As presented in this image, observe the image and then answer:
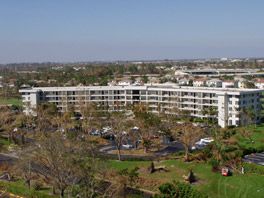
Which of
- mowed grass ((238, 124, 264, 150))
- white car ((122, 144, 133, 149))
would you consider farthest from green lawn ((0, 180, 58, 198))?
mowed grass ((238, 124, 264, 150))

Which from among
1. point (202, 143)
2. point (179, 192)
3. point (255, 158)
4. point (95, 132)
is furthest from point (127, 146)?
point (179, 192)

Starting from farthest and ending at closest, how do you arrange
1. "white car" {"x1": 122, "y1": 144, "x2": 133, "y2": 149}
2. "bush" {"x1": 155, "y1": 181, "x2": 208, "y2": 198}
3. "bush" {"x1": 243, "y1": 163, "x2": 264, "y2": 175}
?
"white car" {"x1": 122, "y1": 144, "x2": 133, "y2": 149}, "bush" {"x1": 243, "y1": 163, "x2": 264, "y2": 175}, "bush" {"x1": 155, "y1": 181, "x2": 208, "y2": 198}

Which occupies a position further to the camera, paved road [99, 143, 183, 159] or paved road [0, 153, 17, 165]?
paved road [99, 143, 183, 159]

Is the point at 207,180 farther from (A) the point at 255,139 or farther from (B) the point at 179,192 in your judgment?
(A) the point at 255,139

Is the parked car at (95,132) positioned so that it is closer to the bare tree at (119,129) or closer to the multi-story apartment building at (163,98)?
the bare tree at (119,129)

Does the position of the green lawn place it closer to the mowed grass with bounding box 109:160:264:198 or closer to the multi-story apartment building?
the mowed grass with bounding box 109:160:264:198

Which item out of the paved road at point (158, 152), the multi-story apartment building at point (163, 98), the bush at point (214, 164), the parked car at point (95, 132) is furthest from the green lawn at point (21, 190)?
the multi-story apartment building at point (163, 98)
